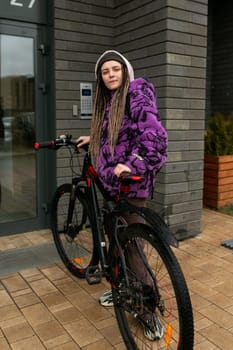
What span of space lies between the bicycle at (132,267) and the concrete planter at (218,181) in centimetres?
263

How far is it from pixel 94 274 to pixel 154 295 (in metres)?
0.65

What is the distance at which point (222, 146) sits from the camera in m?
5.11

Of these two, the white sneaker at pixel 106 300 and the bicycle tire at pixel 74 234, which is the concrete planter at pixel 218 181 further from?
the white sneaker at pixel 106 300

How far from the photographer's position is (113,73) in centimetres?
219

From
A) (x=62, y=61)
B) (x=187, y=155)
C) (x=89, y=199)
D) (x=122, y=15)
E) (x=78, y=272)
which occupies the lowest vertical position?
(x=78, y=272)

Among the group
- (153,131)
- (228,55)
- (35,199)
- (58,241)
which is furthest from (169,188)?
(228,55)

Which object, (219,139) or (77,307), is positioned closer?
(77,307)

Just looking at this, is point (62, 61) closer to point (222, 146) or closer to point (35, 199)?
point (35, 199)

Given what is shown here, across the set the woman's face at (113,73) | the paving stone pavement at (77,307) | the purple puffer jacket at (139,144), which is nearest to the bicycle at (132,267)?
the purple puffer jacket at (139,144)

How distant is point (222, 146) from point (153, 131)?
332 cm

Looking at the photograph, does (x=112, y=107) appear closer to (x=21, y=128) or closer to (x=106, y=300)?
(x=106, y=300)

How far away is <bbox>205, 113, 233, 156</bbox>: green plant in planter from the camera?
201 inches

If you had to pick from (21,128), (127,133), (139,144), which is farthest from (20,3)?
(139,144)

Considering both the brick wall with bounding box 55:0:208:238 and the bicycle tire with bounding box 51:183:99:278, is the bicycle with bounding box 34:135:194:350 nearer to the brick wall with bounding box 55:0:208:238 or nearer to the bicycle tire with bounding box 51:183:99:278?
the bicycle tire with bounding box 51:183:99:278
